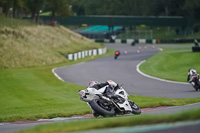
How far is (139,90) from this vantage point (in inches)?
1003

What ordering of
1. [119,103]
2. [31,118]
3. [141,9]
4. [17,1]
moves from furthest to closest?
1. [141,9]
2. [17,1]
3. [31,118]
4. [119,103]

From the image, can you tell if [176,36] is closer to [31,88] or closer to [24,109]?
[31,88]

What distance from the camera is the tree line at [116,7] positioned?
76625 millimetres

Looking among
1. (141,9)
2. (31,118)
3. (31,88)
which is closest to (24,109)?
(31,118)

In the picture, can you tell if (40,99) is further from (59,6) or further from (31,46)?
(59,6)

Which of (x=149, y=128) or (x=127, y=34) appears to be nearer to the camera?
→ (x=149, y=128)

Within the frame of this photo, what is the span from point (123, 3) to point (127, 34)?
127 feet

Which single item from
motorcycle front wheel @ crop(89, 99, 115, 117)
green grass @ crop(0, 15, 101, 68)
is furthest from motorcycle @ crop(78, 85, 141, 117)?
green grass @ crop(0, 15, 101, 68)

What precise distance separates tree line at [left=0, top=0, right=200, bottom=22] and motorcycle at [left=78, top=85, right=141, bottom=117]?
54.7 metres

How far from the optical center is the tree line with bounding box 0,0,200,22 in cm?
7662

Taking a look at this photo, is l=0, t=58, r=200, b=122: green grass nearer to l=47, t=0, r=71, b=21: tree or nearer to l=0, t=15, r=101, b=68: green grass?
l=0, t=15, r=101, b=68: green grass

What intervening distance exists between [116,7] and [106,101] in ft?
411

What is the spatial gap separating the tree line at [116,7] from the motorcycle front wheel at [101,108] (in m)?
55.0

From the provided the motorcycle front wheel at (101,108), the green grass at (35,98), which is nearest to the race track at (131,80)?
the green grass at (35,98)
